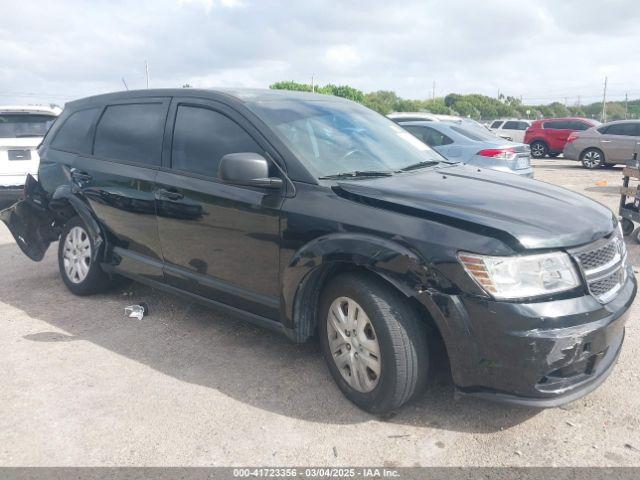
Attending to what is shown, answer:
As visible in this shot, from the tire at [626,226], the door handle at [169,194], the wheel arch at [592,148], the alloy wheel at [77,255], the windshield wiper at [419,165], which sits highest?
the windshield wiper at [419,165]

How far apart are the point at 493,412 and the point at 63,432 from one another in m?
2.36

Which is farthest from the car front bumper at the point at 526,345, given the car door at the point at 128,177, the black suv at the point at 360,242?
the car door at the point at 128,177

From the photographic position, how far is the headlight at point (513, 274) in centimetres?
266

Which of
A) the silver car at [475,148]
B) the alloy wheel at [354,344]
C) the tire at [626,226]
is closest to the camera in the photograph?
the alloy wheel at [354,344]

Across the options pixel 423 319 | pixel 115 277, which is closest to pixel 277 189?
pixel 423 319

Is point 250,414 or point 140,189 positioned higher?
point 140,189

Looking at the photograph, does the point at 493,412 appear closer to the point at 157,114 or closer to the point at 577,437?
the point at 577,437

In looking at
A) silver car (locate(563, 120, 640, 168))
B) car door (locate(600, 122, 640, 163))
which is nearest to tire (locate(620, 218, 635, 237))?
silver car (locate(563, 120, 640, 168))

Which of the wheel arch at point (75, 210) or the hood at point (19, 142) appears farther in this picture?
the hood at point (19, 142)

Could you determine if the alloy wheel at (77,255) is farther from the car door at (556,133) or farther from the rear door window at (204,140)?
the car door at (556,133)

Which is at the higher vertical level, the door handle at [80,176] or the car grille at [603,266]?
the door handle at [80,176]

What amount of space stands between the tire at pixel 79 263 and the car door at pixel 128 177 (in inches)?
13.1

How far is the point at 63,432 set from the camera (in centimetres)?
307

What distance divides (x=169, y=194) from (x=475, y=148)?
6332 millimetres
